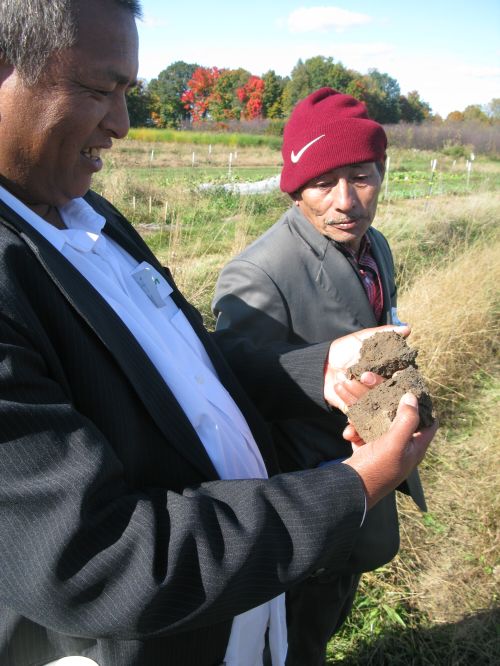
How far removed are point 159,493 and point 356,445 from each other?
718mm

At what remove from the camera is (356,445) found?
163cm

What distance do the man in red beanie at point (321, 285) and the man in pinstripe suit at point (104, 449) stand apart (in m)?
0.86

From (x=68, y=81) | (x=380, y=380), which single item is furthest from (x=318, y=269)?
(x=68, y=81)

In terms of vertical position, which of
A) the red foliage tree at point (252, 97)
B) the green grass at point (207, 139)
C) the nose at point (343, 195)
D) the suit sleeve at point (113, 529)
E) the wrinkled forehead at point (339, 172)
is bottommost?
the suit sleeve at point (113, 529)

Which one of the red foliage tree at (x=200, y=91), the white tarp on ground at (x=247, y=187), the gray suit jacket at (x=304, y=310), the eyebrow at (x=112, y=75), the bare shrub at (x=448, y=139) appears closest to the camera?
the eyebrow at (x=112, y=75)

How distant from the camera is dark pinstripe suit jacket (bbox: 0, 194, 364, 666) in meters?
0.90

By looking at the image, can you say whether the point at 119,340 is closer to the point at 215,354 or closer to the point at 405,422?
the point at 215,354

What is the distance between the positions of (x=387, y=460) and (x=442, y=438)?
342cm

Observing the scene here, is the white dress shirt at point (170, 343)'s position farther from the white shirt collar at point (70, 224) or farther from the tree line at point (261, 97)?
the tree line at point (261, 97)

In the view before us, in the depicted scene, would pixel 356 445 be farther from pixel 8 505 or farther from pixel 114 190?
pixel 114 190

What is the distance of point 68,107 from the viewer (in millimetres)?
1112

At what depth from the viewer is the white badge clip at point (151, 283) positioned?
1398 mm

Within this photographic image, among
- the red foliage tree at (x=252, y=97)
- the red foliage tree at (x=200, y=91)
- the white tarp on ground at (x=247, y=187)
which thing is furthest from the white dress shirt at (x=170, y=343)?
the red foliage tree at (x=200, y=91)

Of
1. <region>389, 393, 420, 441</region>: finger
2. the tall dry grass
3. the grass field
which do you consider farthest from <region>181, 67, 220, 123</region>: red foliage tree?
<region>389, 393, 420, 441</region>: finger
